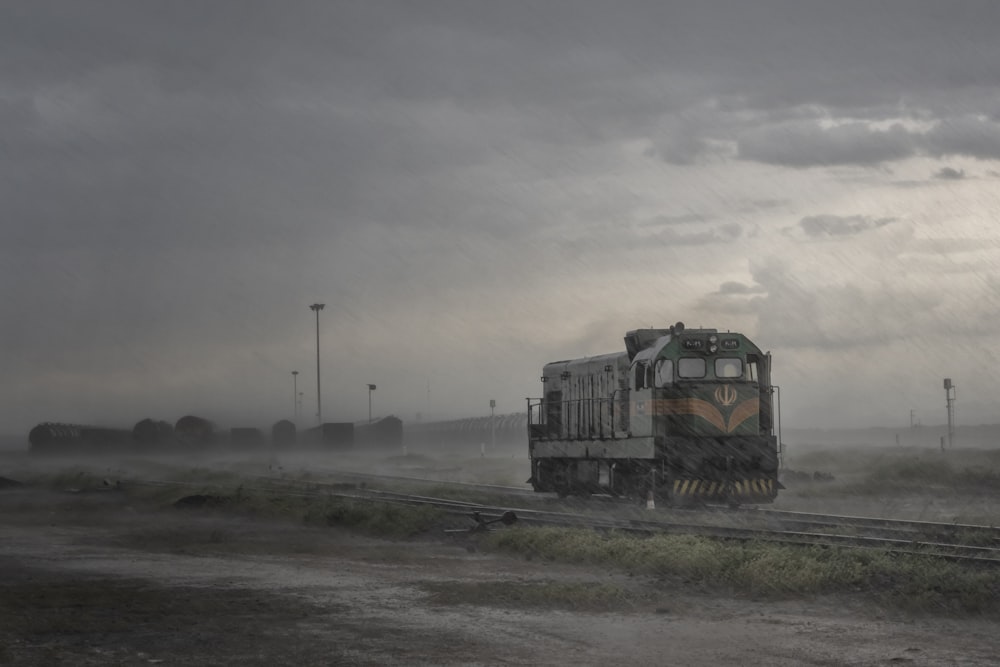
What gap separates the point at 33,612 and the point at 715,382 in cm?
1628

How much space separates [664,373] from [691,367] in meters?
0.66

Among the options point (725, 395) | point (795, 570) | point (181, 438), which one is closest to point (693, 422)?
point (725, 395)

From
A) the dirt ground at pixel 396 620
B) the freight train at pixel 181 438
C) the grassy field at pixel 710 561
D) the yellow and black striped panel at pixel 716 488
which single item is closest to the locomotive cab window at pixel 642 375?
the yellow and black striped panel at pixel 716 488

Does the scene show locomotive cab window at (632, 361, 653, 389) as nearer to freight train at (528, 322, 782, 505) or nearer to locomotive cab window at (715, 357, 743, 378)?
freight train at (528, 322, 782, 505)

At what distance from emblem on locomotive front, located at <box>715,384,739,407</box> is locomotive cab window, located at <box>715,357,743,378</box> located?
1.17 ft

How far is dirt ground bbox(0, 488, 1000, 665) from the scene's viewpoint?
10.9 meters

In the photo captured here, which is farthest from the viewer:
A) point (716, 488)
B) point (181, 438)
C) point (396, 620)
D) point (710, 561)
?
point (181, 438)

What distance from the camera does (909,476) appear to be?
1560 inches

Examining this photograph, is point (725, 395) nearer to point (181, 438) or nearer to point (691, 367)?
point (691, 367)

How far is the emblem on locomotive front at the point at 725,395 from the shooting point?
25.6 meters

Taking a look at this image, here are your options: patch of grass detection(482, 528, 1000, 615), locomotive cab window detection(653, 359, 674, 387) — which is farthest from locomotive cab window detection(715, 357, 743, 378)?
patch of grass detection(482, 528, 1000, 615)

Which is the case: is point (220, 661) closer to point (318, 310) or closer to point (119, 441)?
point (318, 310)

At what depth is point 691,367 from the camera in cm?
2567

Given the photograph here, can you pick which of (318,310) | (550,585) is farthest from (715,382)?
(318,310)
